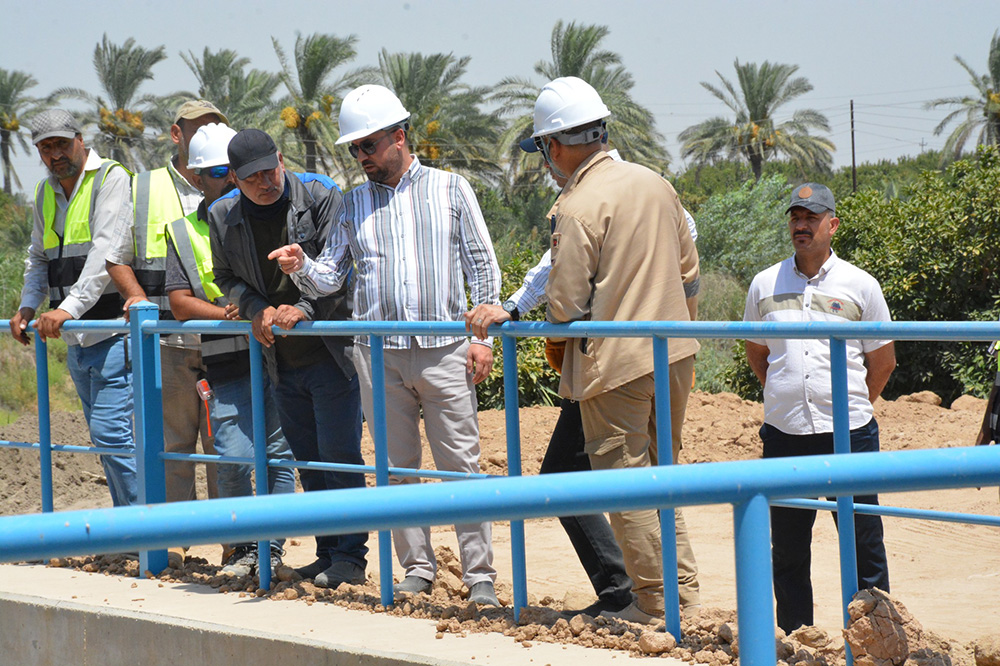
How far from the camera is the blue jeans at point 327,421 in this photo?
4.89 metres

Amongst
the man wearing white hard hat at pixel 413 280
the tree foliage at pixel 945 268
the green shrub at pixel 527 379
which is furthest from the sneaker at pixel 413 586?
the tree foliage at pixel 945 268

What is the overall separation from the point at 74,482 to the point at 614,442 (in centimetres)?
893

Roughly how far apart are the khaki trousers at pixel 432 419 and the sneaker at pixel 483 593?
0.02 m

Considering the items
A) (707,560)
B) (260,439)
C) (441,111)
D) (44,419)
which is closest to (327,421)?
(260,439)

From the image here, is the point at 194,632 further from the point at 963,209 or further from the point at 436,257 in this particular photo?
the point at 963,209

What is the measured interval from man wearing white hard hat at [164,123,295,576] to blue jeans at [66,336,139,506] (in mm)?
436

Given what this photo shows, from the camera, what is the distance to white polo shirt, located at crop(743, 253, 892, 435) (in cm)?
459

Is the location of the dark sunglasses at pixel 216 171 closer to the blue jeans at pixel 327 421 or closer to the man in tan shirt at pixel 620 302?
the blue jeans at pixel 327 421

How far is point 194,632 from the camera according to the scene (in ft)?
14.0

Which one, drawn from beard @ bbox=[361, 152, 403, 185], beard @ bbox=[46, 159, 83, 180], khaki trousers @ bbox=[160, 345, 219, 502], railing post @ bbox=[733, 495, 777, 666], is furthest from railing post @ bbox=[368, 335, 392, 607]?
railing post @ bbox=[733, 495, 777, 666]

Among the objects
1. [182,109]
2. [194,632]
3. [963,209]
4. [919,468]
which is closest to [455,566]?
[194,632]

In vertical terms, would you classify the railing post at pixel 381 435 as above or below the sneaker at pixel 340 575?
above

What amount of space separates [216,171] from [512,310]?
6.54 feet

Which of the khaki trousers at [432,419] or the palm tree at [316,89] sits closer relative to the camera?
the khaki trousers at [432,419]
